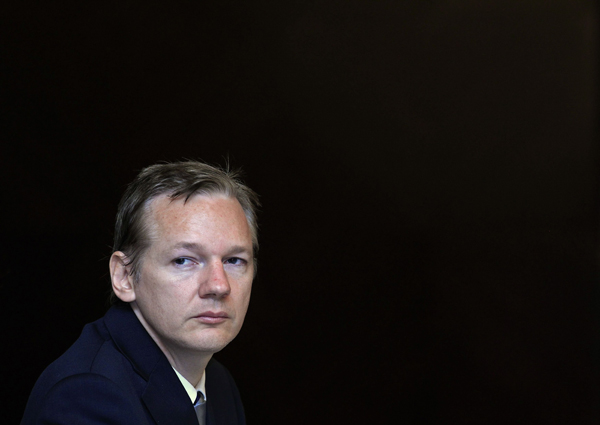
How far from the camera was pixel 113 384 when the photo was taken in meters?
1.37

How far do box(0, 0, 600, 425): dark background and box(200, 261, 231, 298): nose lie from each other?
2.84 ft

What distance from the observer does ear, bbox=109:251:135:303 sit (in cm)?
162

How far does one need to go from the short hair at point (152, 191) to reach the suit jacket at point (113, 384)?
6.1 inches

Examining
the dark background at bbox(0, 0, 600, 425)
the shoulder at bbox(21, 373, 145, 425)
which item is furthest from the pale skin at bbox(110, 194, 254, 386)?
the dark background at bbox(0, 0, 600, 425)

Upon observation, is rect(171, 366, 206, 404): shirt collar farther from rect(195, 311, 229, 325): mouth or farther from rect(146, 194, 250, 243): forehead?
rect(146, 194, 250, 243): forehead

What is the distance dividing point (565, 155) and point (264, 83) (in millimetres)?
1248

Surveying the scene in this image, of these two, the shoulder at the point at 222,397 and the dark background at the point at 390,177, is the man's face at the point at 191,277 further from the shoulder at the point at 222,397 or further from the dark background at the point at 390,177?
the dark background at the point at 390,177

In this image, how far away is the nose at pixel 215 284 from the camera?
152cm

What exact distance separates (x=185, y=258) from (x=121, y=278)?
8.0 inches

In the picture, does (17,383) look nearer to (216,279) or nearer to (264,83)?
(216,279)

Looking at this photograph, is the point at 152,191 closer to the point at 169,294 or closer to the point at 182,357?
the point at 169,294

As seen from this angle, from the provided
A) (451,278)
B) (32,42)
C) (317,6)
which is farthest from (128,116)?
(451,278)

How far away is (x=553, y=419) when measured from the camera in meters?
2.62

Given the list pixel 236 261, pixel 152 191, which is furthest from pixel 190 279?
pixel 152 191
